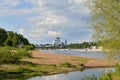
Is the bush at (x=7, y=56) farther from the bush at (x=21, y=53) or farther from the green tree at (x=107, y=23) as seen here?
the green tree at (x=107, y=23)

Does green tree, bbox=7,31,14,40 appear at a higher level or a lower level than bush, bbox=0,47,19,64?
higher

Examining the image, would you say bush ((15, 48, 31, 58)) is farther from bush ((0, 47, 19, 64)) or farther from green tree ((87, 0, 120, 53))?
green tree ((87, 0, 120, 53))

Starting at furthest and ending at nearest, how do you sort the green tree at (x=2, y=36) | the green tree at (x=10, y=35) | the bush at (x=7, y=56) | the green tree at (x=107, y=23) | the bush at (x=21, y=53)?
the green tree at (x=10, y=35)
the green tree at (x=2, y=36)
the bush at (x=21, y=53)
the bush at (x=7, y=56)
the green tree at (x=107, y=23)

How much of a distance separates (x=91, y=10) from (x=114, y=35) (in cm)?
330

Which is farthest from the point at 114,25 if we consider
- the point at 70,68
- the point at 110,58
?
the point at 70,68

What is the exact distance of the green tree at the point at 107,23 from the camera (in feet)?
80.2

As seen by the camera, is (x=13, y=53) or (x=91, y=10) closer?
(x=91, y=10)

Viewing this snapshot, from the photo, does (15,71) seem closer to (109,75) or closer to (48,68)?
(48,68)

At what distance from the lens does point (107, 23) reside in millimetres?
25328

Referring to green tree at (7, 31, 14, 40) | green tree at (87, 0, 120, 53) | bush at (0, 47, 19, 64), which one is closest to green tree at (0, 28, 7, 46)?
green tree at (7, 31, 14, 40)

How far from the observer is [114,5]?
81.8ft

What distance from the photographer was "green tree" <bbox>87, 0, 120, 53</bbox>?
24453 mm

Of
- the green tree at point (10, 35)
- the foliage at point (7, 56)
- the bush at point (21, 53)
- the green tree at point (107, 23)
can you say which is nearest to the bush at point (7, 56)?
the foliage at point (7, 56)

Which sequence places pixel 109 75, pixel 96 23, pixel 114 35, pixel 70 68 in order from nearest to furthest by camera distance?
pixel 109 75, pixel 114 35, pixel 96 23, pixel 70 68
